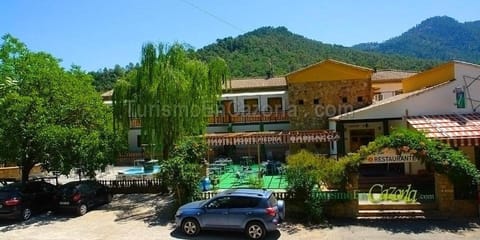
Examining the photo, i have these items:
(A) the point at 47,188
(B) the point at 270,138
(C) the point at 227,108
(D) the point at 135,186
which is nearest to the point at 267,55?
(C) the point at 227,108

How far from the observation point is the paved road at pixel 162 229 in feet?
45.6

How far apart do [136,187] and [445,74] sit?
1812 centimetres

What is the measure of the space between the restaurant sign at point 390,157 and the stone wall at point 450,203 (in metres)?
1.24

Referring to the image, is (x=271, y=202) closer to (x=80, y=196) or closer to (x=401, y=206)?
(x=401, y=206)

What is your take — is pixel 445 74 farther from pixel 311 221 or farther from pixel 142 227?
pixel 142 227

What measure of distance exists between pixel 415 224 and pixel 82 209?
1386 cm

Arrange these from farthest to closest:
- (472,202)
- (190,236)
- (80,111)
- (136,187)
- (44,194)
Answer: (136,187) < (80,111) < (44,194) < (472,202) < (190,236)

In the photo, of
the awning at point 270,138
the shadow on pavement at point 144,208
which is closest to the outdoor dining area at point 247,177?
the awning at point 270,138

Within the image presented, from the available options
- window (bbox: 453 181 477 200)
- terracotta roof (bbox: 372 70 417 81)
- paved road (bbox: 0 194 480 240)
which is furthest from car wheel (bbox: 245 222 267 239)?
terracotta roof (bbox: 372 70 417 81)

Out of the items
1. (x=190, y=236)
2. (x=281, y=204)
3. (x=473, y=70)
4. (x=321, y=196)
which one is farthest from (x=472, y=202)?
(x=190, y=236)

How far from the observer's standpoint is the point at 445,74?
2258cm

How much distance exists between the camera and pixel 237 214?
13.9m

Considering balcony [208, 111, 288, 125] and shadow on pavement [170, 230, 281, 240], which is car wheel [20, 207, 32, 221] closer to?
shadow on pavement [170, 230, 281, 240]

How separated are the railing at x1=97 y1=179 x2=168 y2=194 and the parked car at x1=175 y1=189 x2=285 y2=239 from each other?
A: 823 cm
